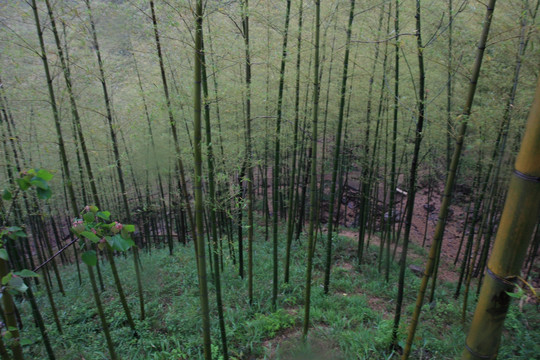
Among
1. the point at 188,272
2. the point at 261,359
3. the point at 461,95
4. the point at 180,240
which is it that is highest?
the point at 461,95

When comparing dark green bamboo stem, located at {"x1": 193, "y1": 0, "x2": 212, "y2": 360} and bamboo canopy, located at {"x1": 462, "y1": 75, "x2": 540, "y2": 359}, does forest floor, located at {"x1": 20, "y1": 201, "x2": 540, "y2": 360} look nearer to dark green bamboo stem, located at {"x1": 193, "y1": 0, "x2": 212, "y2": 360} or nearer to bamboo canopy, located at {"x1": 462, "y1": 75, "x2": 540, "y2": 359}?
dark green bamboo stem, located at {"x1": 193, "y1": 0, "x2": 212, "y2": 360}

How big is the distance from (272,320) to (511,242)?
3.67 meters

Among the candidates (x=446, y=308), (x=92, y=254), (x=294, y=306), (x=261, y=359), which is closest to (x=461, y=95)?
(x=446, y=308)

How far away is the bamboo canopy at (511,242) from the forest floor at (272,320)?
2.83m

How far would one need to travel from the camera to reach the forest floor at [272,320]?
3.53m

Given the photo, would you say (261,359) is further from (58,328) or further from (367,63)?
(367,63)

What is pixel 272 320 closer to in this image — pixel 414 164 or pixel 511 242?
pixel 414 164

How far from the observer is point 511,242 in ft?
2.64

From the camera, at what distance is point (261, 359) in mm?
3463

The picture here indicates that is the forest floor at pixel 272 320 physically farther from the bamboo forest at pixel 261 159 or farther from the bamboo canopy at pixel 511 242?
the bamboo canopy at pixel 511 242

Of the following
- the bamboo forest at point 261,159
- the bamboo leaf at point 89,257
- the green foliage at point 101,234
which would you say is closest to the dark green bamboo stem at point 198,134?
the bamboo forest at point 261,159

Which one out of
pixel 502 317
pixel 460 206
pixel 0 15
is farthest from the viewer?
pixel 460 206

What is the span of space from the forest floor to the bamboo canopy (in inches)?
111

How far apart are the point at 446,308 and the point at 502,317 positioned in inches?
189
